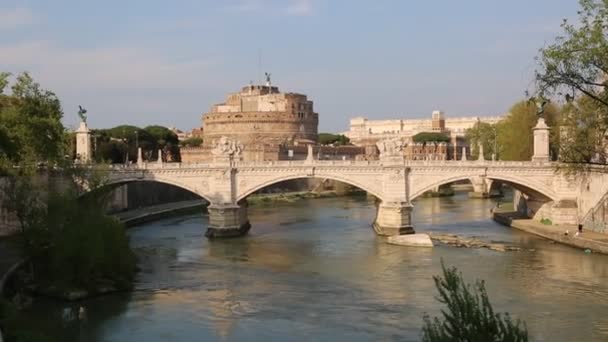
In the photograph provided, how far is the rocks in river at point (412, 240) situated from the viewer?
26125 mm

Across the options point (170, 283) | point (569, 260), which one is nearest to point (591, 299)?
point (569, 260)

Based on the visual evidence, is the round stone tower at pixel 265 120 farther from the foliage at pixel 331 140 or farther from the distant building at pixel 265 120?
the foliage at pixel 331 140

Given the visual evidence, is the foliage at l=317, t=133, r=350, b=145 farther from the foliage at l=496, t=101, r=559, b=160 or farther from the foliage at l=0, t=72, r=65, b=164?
the foliage at l=0, t=72, r=65, b=164

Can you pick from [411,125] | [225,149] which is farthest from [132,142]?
[411,125]

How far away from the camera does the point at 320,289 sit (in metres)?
19.6

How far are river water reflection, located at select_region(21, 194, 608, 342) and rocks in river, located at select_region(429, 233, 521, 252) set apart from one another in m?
0.64

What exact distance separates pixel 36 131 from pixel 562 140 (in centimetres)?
1815

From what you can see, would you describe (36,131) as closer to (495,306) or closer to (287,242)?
(287,242)

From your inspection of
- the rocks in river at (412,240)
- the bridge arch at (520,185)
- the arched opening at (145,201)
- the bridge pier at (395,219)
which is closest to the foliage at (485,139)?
the arched opening at (145,201)

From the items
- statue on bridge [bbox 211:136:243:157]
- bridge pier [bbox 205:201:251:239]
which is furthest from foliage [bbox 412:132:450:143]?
bridge pier [bbox 205:201:251:239]

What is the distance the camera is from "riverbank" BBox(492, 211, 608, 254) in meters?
23.9

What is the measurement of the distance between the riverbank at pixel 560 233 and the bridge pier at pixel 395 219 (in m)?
4.70

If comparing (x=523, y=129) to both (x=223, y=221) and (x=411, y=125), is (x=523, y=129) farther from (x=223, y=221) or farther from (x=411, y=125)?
(x=411, y=125)

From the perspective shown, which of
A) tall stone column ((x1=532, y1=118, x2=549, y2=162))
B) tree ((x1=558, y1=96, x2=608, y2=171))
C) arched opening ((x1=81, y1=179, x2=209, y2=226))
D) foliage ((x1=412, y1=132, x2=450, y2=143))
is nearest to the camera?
tree ((x1=558, y1=96, x2=608, y2=171))
